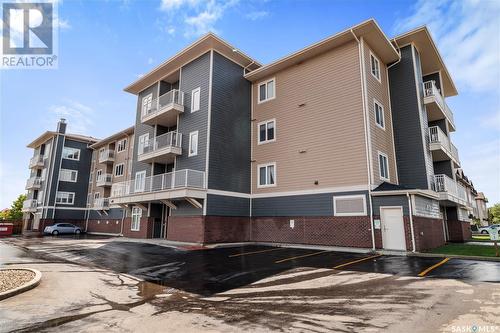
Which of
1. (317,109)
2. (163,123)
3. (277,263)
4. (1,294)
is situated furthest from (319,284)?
(163,123)

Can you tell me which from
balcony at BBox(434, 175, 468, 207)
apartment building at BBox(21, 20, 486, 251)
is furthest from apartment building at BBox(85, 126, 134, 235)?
balcony at BBox(434, 175, 468, 207)

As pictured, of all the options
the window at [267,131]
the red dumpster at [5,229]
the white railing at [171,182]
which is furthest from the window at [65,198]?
the window at [267,131]

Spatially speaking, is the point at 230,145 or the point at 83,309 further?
the point at 230,145

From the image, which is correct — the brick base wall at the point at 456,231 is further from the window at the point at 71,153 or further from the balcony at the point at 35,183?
the balcony at the point at 35,183

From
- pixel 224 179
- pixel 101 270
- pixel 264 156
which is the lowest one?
pixel 101 270

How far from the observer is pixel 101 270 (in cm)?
1035

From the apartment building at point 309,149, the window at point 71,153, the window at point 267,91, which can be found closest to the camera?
the apartment building at point 309,149

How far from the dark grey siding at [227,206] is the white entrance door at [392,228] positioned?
948 centimetres

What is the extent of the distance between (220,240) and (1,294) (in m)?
12.8

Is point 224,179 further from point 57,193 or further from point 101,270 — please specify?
point 57,193

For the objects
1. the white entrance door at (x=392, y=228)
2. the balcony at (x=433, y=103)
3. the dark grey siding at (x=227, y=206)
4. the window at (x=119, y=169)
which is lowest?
the white entrance door at (x=392, y=228)

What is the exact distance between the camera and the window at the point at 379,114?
17.3 m

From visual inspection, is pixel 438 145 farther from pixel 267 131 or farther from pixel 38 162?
pixel 38 162

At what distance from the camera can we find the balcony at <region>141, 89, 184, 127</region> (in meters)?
21.3
